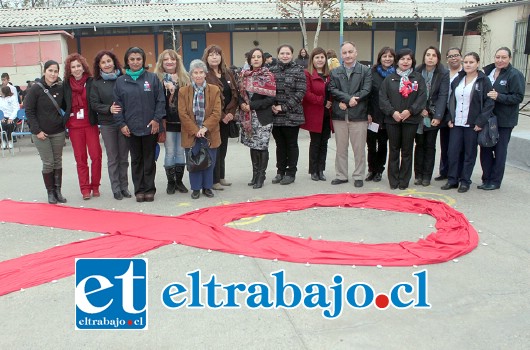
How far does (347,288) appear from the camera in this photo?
3900 millimetres

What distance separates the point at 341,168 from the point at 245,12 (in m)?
14.6

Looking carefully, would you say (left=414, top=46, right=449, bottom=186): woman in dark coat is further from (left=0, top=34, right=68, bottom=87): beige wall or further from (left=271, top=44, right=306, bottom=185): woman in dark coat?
(left=0, top=34, right=68, bottom=87): beige wall

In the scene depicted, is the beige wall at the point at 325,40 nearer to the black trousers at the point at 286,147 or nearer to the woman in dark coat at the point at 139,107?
the black trousers at the point at 286,147

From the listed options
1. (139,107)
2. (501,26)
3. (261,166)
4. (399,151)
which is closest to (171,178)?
(139,107)

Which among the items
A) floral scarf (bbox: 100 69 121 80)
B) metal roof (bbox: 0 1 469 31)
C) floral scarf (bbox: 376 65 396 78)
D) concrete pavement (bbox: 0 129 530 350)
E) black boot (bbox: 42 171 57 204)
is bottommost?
concrete pavement (bbox: 0 129 530 350)

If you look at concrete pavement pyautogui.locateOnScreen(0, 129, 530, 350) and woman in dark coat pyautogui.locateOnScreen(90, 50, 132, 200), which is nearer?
concrete pavement pyautogui.locateOnScreen(0, 129, 530, 350)

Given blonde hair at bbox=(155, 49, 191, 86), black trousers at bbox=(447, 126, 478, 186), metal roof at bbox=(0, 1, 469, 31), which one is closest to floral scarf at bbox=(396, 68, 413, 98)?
black trousers at bbox=(447, 126, 478, 186)

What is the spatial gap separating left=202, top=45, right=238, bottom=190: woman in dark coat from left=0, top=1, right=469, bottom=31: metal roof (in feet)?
41.3

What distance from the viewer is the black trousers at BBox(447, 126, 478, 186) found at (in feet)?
21.0

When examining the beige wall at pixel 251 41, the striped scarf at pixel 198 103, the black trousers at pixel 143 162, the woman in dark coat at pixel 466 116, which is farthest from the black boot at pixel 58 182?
the beige wall at pixel 251 41

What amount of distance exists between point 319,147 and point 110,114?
2.77 meters

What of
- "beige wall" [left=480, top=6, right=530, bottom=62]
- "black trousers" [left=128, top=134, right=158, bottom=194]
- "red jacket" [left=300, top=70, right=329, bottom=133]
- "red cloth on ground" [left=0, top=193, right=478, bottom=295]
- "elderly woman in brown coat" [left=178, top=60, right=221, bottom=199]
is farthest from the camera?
"beige wall" [left=480, top=6, right=530, bottom=62]

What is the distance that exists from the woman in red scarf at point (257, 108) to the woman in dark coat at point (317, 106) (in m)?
0.54

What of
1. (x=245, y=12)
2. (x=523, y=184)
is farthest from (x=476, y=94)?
(x=245, y=12)
